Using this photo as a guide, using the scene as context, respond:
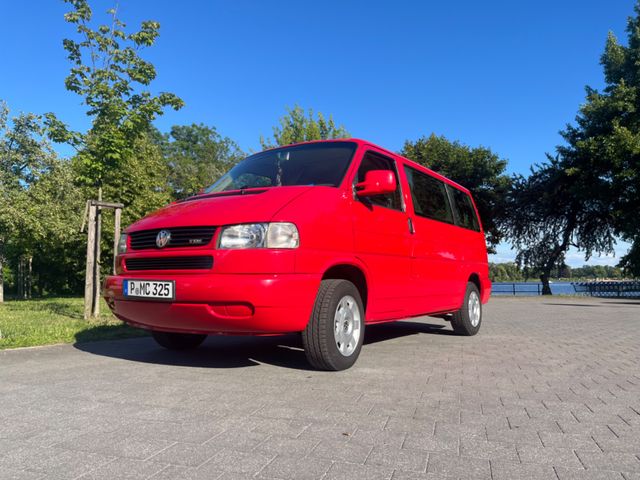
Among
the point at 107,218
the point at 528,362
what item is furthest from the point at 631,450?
the point at 107,218

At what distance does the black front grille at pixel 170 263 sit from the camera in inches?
150

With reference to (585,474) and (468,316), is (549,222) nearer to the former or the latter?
(468,316)

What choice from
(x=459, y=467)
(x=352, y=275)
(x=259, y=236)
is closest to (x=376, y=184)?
(x=352, y=275)

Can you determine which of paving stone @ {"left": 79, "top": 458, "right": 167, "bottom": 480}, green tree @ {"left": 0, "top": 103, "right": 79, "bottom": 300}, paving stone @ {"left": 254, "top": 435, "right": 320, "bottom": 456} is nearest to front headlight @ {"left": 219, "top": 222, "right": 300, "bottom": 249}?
paving stone @ {"left": 254, "top": 435, "right": 320, "bottom": 456}

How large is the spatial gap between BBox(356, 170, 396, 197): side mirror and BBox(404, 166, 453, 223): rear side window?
4.03ft

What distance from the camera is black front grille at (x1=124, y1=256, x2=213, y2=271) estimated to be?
3822 mm

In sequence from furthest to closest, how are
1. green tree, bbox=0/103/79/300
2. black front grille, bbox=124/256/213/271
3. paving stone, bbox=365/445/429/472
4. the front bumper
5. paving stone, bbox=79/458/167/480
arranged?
green tree, bbox=0/103/79/300 < black front grille, bbox=124/256/213/271 < the front bumper < paving stone, bbox=365/445/429/472 < paving stone, bbox=79/458/167/480

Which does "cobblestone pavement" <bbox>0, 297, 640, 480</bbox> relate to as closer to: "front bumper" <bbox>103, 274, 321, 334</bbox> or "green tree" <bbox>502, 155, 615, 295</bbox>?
"front bumper" <bbox>103, 274, 321, 334</bbox>

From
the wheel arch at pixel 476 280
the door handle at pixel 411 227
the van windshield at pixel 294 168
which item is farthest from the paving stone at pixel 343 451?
the wheel arch at pixel 476 280

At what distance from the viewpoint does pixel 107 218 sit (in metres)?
23.2

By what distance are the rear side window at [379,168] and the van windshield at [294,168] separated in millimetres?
176

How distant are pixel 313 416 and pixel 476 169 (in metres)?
30.7

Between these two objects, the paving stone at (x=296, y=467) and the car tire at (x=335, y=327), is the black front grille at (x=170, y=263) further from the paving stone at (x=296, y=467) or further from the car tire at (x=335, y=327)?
the paving stone at (x=296, y=467)

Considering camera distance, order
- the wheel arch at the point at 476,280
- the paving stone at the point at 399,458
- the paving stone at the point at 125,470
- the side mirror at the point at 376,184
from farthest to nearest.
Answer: the wheel arch at the point at 476,280
the side mirror at the point at 376,184
the paving stone at the point at 399,458
the paving stone at the point at 125,470
